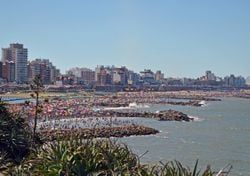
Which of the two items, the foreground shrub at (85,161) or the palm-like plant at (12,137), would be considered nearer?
the foreground shrub at (85,161)

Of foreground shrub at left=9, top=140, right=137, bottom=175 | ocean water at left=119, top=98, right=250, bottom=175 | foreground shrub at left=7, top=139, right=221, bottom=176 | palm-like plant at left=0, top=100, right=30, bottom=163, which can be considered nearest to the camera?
foreground shrub at left=7, top=139, right=221, bottom=176

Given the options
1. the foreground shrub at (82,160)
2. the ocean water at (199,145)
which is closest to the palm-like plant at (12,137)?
the foreground shrub at (82,160)

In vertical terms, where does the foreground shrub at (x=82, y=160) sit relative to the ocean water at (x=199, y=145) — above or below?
above

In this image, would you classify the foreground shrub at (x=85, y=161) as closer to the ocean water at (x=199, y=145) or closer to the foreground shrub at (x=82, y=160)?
the foreground shrub at (x=82, y=160)

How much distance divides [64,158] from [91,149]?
95 cm

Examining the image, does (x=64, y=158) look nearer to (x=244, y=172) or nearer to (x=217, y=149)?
(x=244, y=172)

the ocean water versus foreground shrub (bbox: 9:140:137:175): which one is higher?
foreground shrub (bbox: 9:140:137:175)

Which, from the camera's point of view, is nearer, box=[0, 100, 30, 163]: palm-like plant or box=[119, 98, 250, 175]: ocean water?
box=[0, 100, 30, 163]: palm-like plant

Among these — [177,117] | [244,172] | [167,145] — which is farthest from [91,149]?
[177,117]

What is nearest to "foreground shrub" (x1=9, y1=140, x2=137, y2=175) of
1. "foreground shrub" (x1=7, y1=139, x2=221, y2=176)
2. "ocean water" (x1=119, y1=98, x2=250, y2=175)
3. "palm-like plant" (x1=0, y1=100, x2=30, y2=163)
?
"foreground shrub" (x1=7, y1=139, x2=221, y2=176)

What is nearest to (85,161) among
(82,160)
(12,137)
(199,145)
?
(82,160)

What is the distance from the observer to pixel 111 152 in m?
14.9

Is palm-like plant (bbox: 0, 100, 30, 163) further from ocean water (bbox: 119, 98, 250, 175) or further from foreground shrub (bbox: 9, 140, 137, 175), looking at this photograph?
ocean water (bbox: 119, 98, 250, 175)

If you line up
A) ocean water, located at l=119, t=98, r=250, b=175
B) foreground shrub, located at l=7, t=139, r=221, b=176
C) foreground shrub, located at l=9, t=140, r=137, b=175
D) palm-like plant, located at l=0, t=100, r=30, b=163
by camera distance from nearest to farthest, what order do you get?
foreground shrub, located at l=7, t=139, r=221, b=176
foreground shrub, located at l=9, t=140, r=137, b=175
palm-like plant, located at l=0, t=100, r=30, b=163
ocean water, located at l=119, t=98, r=250, b=175
